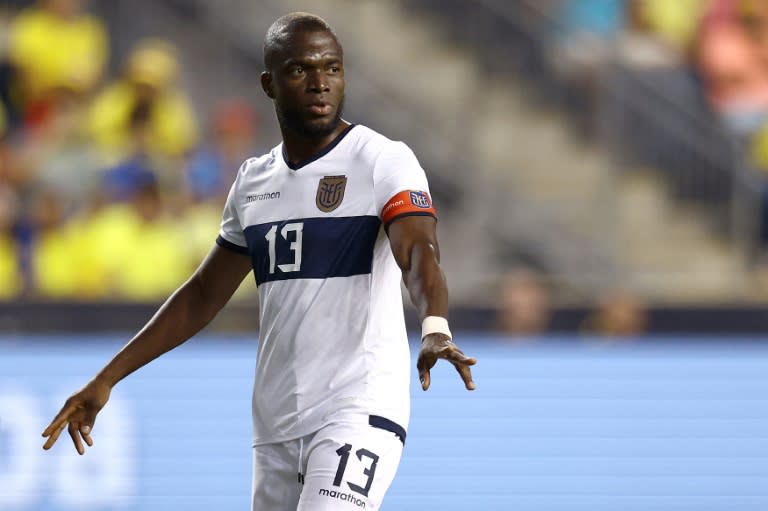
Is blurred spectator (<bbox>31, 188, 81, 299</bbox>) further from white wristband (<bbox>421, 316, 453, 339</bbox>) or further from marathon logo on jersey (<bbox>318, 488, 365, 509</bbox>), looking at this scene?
white wristband (<bbox>421, 316, 453, 339</bbox>)

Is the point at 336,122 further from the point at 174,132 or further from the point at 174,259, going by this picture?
the point at 174,132

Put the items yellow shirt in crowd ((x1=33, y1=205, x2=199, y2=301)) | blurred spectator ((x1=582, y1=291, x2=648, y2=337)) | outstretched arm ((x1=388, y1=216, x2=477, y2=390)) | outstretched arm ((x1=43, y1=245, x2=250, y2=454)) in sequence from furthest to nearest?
1. yellow shirt in crowd ((x1=33, y1=205, x2=199, y2=301))
2. blurred spectator ((x1=582, y1=291, x2=648, y2=337))
3. outstretched arm ((x1=43, y1=245, x2=250, y2=454))
4. outstretched arm ((x1=388, y1=216, x2=477, y2=390))

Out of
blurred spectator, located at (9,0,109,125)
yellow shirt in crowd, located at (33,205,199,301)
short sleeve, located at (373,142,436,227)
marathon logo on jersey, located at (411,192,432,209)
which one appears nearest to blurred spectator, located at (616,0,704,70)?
yellow shirt in crowd, located at (33,205,199,301)

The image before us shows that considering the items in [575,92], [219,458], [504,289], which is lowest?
[219,458]

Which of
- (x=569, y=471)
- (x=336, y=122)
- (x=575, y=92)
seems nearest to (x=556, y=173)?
(x=575, y=92)

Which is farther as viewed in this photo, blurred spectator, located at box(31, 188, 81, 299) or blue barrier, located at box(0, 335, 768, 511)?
blurred spectator, located at box(31, 188, 81, 299)

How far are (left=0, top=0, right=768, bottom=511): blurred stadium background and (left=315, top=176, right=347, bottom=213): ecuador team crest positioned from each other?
477 cm

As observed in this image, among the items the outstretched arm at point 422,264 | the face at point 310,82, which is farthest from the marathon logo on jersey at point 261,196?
the outstretched arm at point 422,264

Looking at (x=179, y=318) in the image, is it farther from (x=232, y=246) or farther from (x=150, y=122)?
(x=150, y=122)

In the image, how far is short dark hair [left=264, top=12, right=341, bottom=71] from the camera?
399 centimetres

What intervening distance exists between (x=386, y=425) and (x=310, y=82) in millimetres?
1066

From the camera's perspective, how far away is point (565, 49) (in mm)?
10703

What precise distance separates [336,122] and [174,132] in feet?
20.6

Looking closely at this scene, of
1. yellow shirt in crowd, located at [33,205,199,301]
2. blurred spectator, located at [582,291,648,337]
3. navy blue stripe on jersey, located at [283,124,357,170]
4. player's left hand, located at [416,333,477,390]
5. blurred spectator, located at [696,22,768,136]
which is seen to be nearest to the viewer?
player's left hand, located at [416,333,477,390]
